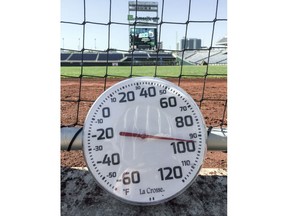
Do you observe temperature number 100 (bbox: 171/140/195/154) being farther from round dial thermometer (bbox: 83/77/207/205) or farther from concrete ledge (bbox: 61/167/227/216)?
concrete ledge (bbox: 61/167/227/216)

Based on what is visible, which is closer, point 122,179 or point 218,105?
point 122,179

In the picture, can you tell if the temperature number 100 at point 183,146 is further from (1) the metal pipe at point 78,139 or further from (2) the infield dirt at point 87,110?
(2) the infield dirt at point 87,110

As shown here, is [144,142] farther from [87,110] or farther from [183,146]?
[87,110]

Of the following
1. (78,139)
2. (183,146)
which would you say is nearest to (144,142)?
(183,146)

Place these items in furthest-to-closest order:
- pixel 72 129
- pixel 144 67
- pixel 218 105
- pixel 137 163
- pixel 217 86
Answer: pixel 144 67, pixel 217 86, pixel 218 105, pixel 72 129, pixel 137 163

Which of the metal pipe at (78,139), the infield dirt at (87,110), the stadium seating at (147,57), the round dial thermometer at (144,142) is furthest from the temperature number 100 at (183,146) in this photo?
the stadium seating at (147,57)

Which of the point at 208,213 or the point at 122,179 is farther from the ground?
the point at 122,179
